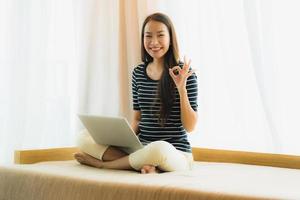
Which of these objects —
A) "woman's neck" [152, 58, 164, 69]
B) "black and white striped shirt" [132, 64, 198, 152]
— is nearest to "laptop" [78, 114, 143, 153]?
"black and white striped shirt" [132, 64, 198, 152]

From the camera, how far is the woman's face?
6.30 feet

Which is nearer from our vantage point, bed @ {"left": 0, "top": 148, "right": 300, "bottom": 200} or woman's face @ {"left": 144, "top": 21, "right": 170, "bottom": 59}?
bed @ {"left": 0, "top": 148, "right": 300, "bottom": 200}

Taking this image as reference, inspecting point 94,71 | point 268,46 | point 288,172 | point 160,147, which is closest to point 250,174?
point 288,172

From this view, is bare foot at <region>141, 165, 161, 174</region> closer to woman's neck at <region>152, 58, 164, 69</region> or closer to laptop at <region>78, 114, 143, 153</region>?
laptop at <region>78, 114, 143, 153</region>

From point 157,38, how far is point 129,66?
0.45m

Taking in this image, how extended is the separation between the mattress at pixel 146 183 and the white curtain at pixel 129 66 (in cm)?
22

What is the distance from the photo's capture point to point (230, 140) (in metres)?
2.01

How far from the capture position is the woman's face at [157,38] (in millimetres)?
1919

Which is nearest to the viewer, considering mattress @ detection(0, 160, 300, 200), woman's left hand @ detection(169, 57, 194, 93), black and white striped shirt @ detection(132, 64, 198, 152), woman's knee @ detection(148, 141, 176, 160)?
mattress @ detection(0, 160, 300, 200)

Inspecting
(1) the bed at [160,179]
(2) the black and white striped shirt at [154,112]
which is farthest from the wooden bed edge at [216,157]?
(2) the black and white striped shirt at [154,112]

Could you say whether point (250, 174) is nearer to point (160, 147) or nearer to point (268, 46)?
point (160, 147)

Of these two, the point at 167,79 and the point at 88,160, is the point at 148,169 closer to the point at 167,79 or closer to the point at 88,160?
the point at 88,160

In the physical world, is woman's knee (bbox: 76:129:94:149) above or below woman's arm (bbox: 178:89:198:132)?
below

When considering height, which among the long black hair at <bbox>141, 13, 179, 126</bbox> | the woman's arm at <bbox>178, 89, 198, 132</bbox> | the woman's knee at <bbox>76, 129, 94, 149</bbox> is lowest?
the woman's knee at <bbox>76, 129, 94, 149</bbox>
